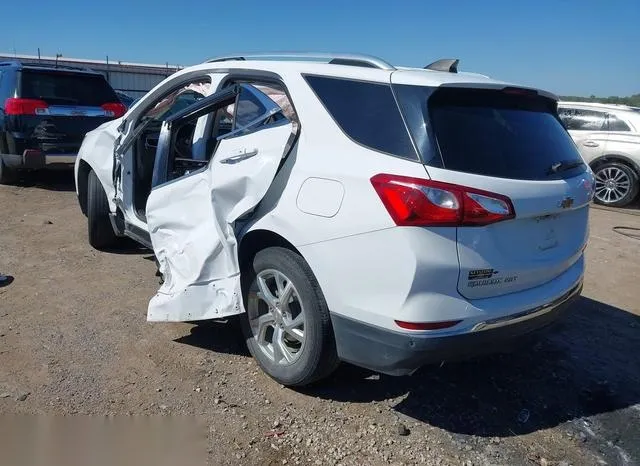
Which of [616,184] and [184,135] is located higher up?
[184,135]

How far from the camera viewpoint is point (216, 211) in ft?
10.8

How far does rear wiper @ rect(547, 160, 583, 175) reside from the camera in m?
2.91

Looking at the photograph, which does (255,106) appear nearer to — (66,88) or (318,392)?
(318,392)

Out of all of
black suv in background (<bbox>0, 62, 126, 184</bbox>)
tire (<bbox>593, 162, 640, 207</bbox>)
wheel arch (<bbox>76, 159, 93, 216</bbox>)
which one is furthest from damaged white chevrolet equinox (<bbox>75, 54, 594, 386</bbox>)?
tire (<bbox>593, 162, 640, 207</bbox>)

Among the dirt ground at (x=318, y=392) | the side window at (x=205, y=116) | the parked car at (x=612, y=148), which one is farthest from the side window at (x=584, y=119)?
the side window at (x=205, y=116)

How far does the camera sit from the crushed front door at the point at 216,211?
10.2 ft

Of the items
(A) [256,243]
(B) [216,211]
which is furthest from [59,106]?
(A) [256,243]

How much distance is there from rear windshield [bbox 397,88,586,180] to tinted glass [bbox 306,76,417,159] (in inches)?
3.0

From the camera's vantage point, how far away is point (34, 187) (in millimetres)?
8578

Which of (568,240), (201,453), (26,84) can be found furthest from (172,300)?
(26,84)

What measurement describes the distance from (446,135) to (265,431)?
5.73ft

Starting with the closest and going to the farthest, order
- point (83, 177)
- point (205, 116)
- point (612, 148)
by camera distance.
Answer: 1. point (205, 116)
2. point (83, 177)
3. point (612, 148)

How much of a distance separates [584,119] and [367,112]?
9.44 meters

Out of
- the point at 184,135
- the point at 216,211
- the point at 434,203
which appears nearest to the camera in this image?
the point at 434,203
